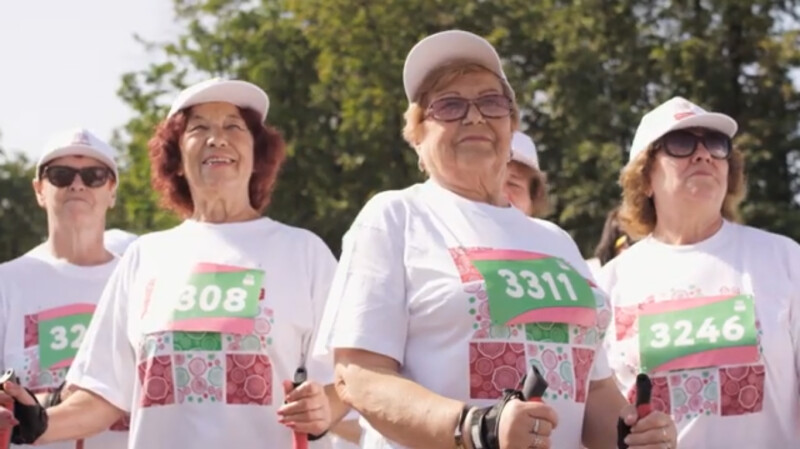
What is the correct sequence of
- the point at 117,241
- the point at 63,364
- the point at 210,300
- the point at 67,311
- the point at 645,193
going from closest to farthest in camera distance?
the point at 210,300
the point at 645,193
the point at 63,364
the point at 67,311
the point at 117,241

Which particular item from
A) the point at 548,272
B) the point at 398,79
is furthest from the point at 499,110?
the point at 398,79

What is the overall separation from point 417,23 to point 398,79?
1.23 meters

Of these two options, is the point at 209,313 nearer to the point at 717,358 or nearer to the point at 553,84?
the point at 717,358

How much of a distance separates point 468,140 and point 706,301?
66.9 inches

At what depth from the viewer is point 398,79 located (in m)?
29.7

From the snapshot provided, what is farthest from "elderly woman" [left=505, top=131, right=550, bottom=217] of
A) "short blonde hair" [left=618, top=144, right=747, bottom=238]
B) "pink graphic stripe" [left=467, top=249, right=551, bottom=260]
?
"pink graphic stripe" [left=467, top=249, right=551, bottom=260]

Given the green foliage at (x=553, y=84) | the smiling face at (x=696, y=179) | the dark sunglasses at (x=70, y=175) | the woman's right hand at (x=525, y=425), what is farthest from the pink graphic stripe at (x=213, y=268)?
the green foliage at (x=553, y=84)

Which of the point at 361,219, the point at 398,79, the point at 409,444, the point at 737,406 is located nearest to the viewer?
the point at 409,444

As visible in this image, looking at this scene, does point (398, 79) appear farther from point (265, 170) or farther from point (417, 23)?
point (265, 170)

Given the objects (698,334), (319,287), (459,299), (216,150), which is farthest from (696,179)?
(459,299)

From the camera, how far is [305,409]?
5109 millimetres

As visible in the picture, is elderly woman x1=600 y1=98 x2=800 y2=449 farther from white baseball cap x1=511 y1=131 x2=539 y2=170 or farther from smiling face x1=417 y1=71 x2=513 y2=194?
smiling face x1=417 y1=71 x2=513 y2=194

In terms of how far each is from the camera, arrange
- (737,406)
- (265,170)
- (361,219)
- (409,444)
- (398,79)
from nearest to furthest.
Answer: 1. (409,444)
2. (361,219)
3. (737,406)
4. (265,170)
5. (398,79)

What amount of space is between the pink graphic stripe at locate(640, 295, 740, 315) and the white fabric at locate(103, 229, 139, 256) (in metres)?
3.17
